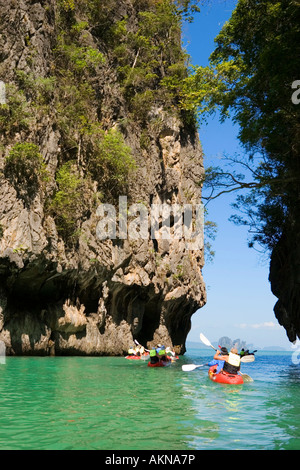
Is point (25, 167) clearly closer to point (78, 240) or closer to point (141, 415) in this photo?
point (78, 240)

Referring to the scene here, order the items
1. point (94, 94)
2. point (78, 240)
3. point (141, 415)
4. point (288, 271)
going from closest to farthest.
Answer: point (141, 415)
point (78, 240)
point (288, 271)
point (94, 94)

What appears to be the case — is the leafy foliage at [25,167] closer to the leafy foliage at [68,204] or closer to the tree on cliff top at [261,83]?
the leafy foliage at [68,204]

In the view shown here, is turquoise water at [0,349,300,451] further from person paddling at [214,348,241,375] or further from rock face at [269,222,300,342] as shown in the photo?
rock face at [269,222,300,342]

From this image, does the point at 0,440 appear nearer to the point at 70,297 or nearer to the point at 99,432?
the point at 99,432

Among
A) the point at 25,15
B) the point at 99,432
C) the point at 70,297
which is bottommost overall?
the point at 99,432

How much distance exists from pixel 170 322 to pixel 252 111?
2551cm

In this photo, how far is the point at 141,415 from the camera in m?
8.84

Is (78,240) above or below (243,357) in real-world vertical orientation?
above

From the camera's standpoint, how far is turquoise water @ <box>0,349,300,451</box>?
6.69 meters

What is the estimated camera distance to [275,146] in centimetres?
1686

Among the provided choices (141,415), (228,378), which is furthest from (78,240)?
(141,415)

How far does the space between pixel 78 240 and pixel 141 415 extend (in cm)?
1901

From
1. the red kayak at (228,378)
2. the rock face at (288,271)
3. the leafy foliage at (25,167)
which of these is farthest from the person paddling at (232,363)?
the leafy foliage at (25,167)

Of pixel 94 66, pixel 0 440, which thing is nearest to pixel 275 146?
pixel 0 440
